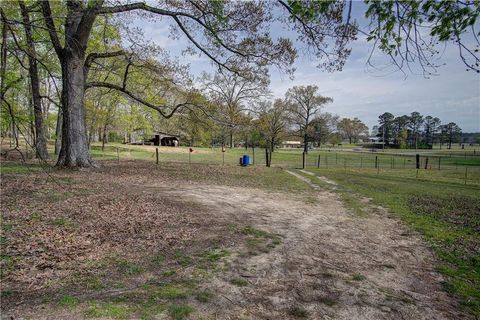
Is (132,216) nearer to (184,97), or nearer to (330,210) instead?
(330,210)

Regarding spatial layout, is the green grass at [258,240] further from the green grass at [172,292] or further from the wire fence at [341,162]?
the wire fence at [341,162]

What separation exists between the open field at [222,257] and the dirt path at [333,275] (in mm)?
24

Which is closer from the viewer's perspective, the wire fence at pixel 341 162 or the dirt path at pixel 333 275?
the dirt path at pixel 333 275

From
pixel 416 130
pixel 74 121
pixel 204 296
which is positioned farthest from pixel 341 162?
pixel 416 130

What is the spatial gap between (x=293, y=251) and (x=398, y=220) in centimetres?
455

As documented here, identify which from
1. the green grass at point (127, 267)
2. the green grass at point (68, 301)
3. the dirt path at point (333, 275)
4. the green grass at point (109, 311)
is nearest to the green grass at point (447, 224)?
the dirt path at point (333, 275)

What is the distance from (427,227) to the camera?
7770 millimetres

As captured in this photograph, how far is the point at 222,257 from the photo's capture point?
5129 mm

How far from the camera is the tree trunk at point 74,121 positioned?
1206cm

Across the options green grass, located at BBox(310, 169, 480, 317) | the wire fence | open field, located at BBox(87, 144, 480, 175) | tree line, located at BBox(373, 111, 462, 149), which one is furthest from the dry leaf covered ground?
tree line, located at BBox(373, 111, 462, 149)

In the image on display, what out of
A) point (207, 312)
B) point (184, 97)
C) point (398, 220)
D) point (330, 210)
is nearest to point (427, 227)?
point (398, 220)

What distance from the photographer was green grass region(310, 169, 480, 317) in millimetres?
4624

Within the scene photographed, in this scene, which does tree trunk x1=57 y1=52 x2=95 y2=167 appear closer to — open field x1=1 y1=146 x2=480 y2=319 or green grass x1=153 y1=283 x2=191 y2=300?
open field x1=1 y1=146 x2=480 y2=319

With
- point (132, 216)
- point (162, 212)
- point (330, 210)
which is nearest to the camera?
point (132, 216)
